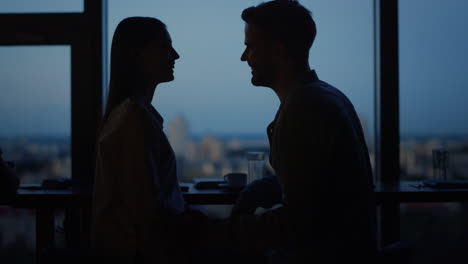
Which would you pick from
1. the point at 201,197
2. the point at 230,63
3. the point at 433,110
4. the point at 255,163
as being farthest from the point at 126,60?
the point at 433,110

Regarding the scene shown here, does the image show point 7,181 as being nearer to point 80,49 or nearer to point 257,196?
point 80,49

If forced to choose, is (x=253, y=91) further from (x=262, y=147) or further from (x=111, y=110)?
(x=111, y=110)

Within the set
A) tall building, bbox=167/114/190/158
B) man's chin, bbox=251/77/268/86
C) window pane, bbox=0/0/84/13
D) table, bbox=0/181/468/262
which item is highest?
window pane, bbox=0/0/84/13

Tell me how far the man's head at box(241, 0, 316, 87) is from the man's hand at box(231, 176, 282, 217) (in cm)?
31

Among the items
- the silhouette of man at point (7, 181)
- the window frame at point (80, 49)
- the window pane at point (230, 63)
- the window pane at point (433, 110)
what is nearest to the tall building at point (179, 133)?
the window pane at point (230, 63)

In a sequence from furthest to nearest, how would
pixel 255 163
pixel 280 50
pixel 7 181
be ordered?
pixel 255 163, pixel 7 181, pixel 280 50

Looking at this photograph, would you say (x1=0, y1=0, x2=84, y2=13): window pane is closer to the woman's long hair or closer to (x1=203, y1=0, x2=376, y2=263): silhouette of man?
the woman's long hair

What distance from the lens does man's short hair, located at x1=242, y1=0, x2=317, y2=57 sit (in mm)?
1240

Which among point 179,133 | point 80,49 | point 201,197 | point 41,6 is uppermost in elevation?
point 41,6

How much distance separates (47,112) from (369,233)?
238 cm

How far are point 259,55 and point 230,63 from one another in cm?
159

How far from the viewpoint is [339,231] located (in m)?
1.00

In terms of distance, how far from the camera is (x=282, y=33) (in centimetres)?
125

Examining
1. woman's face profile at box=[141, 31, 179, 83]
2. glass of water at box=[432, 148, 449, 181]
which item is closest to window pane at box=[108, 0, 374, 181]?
glass of water at box=[432, 148, 449, 181]
